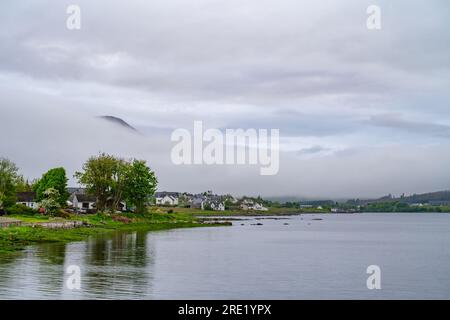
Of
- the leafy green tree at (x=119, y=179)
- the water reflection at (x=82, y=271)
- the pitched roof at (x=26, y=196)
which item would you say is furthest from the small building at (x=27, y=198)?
the water reflection at (x=82, y=271)

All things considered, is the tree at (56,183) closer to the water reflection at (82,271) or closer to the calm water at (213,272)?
the calm water at (213,272)

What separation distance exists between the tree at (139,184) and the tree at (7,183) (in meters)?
29.4

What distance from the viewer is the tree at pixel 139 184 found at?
131 metres

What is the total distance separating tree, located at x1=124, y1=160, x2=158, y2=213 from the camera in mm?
131000

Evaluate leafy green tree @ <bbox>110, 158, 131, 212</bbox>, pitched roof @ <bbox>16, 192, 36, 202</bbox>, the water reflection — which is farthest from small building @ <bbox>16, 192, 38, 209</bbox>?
Result: the water reflection

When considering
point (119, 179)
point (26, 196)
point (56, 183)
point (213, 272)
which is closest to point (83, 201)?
point (26, 196)

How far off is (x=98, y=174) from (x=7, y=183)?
26794mm

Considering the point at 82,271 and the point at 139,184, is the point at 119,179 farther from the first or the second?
the point at 82,271

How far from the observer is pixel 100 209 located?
129 meters

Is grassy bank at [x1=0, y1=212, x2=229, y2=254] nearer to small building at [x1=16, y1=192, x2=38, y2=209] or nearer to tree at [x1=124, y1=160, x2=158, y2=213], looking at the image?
tree at [x1=124, y1=160, x2=158, y2=213]

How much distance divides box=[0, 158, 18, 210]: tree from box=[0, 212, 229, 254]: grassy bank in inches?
269
